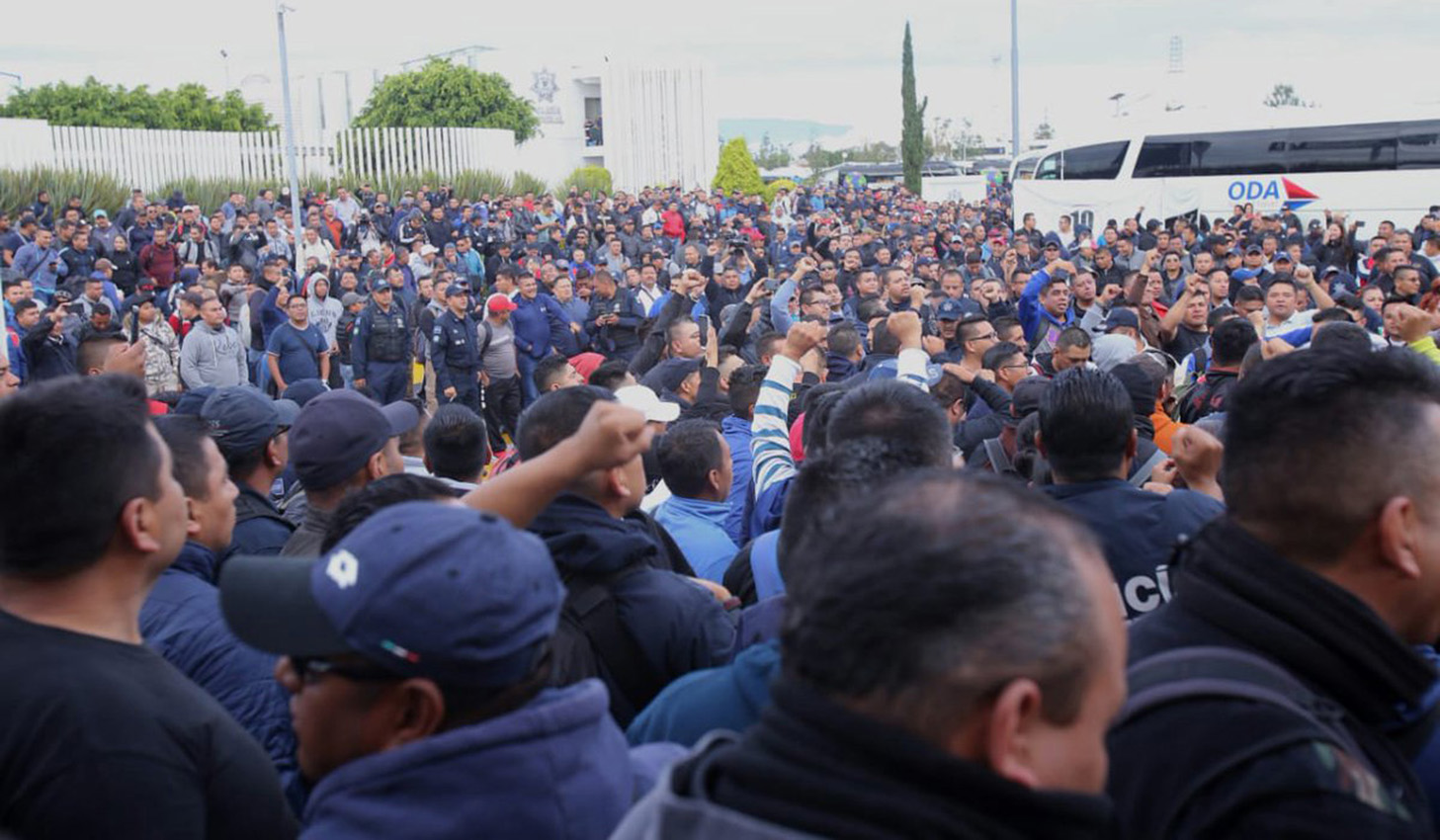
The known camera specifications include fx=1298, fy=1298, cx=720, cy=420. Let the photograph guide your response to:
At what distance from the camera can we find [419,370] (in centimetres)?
1523

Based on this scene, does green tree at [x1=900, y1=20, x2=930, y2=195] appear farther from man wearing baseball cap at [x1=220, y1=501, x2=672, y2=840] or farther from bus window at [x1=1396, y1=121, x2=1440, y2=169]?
man wearing baseball cap at [x1=220, y1=501, x2=672, y2=840]

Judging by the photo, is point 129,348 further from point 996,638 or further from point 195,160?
point 195,160

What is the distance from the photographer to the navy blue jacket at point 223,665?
2.76m

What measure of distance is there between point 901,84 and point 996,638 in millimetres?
57380

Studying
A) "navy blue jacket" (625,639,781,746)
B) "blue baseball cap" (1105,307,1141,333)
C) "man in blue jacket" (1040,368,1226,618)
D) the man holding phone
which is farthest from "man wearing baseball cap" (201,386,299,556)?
the man holding phone

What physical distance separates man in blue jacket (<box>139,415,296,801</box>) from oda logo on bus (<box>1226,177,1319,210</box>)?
91.9 feet

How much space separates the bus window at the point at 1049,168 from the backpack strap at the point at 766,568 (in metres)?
30.5

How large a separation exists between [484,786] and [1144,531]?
2.19m

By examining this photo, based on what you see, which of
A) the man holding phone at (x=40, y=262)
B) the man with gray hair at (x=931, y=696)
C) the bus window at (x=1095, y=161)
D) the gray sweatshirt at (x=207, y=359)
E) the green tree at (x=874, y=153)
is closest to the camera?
the man with gray hair at (x=931, y=696)

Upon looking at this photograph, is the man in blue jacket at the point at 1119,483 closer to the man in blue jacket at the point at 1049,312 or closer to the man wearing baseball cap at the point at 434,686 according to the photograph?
the man wearing baseball cap at the point at 434,686

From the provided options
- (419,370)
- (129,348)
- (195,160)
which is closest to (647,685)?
(129,348)

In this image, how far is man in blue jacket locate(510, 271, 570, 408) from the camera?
12469 mm

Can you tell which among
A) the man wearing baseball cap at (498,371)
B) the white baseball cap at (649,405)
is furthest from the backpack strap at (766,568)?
the man wearing baseball cap at (498,371)

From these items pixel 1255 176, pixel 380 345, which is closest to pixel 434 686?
pixel 380 345
